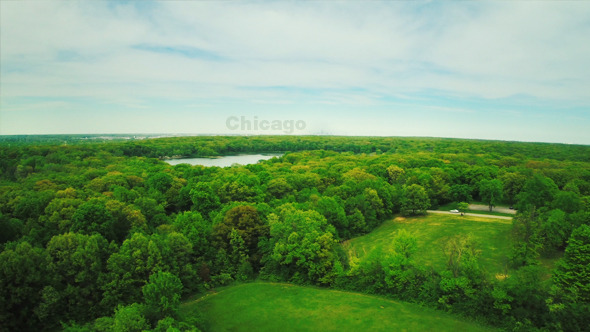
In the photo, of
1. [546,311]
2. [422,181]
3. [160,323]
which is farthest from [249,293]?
[422,181]

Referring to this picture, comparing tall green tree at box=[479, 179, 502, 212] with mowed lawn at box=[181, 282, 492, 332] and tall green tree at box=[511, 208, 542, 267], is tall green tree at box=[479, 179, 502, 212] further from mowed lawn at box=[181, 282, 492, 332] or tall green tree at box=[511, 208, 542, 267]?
mowed lawn at box=[181, 282, 492, 332]

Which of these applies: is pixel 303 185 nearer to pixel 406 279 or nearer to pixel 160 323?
pixel 406 279

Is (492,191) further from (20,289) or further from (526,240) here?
(20,289)

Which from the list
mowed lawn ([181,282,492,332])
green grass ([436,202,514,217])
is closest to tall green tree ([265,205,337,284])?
mowed lawn ([181,282,492,332])

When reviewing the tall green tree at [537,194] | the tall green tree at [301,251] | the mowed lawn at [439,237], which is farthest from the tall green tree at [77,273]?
the tall green tree at [537,194]

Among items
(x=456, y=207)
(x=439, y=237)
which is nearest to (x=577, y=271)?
(x=439, y=237)

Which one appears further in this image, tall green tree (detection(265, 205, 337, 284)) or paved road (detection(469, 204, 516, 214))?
paved road (detection(469, 204, 516, 214))
